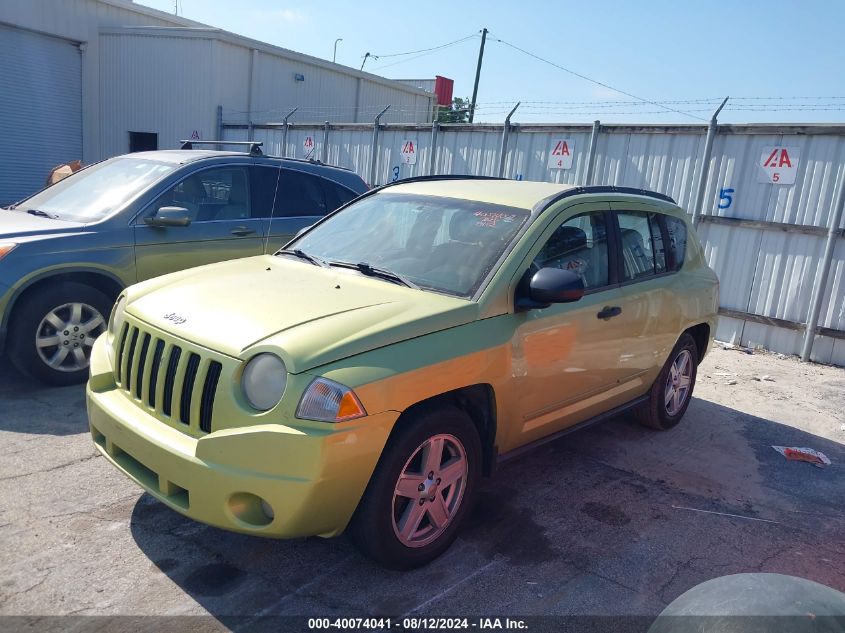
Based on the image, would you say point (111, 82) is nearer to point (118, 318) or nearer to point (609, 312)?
point (118, 318)

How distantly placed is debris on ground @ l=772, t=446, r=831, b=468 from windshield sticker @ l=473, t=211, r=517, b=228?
10.3 feet

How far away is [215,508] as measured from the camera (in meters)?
2.86

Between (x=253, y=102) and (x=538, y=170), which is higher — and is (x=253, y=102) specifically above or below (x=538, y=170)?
above

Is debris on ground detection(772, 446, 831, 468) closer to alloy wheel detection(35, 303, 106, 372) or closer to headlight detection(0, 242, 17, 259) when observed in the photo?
alloy wheel detection(35, 303, 106, 372)

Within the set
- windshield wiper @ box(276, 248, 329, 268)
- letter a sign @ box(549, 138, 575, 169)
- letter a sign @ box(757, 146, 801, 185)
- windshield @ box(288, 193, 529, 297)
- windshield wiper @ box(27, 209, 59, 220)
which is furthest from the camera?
letter a sign @ box(549, 138, 575, 169)

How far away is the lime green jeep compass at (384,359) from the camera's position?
283 centimetres

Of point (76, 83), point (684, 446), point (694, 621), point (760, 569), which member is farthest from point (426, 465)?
point (76, 83)

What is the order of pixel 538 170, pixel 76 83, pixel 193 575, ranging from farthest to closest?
pixel 76 83
pixel 538 170
pixel 193 575

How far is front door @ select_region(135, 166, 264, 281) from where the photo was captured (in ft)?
19.0

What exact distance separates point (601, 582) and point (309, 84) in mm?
20439

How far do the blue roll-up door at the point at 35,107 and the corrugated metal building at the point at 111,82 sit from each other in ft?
0.08

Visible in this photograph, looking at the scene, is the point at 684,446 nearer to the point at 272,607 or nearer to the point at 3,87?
the point at 272,607

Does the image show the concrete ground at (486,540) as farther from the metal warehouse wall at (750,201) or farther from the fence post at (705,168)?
the fence post at (705,168)

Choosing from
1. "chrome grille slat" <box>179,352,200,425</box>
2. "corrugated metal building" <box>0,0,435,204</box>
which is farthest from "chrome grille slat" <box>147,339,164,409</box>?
"corrugated metal building" <box>0,0,435,204</box>
